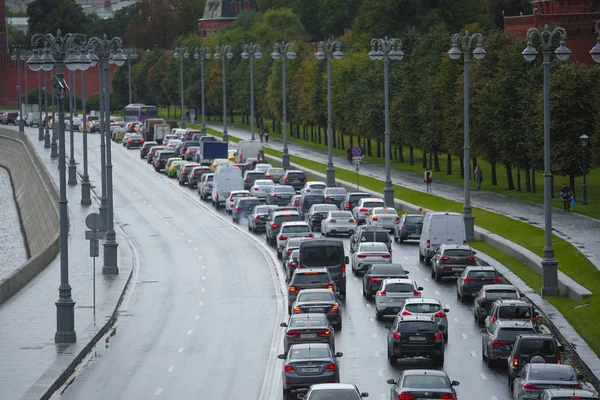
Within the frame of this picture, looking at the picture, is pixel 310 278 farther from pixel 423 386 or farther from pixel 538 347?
pixel 423 386

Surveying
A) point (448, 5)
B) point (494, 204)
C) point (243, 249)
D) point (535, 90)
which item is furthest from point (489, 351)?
point (448, 5)

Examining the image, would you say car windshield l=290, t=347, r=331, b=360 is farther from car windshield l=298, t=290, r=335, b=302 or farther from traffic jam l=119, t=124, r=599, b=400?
car windshield l=298, t=290, r=335, b=302

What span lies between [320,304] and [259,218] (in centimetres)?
2783

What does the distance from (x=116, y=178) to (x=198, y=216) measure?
23602mm

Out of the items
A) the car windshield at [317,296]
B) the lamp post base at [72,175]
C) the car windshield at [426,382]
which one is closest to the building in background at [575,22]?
the lamp post base at [72,175]

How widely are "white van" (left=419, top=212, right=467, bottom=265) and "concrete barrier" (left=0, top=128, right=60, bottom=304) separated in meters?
15.9

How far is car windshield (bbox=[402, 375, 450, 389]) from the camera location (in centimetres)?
2666

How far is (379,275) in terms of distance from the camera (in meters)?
45.2

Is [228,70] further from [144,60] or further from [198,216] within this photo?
[198,216]

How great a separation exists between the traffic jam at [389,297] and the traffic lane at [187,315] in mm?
1271

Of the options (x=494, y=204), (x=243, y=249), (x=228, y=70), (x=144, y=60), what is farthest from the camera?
(x=144, y=60)

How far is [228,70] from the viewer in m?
161

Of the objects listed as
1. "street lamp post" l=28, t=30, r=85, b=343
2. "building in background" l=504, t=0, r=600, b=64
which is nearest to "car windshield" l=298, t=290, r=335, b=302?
"street lamp post" l=28, t=30, r=85, b=343

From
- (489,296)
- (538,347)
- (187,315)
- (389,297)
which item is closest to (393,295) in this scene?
(389,297)
